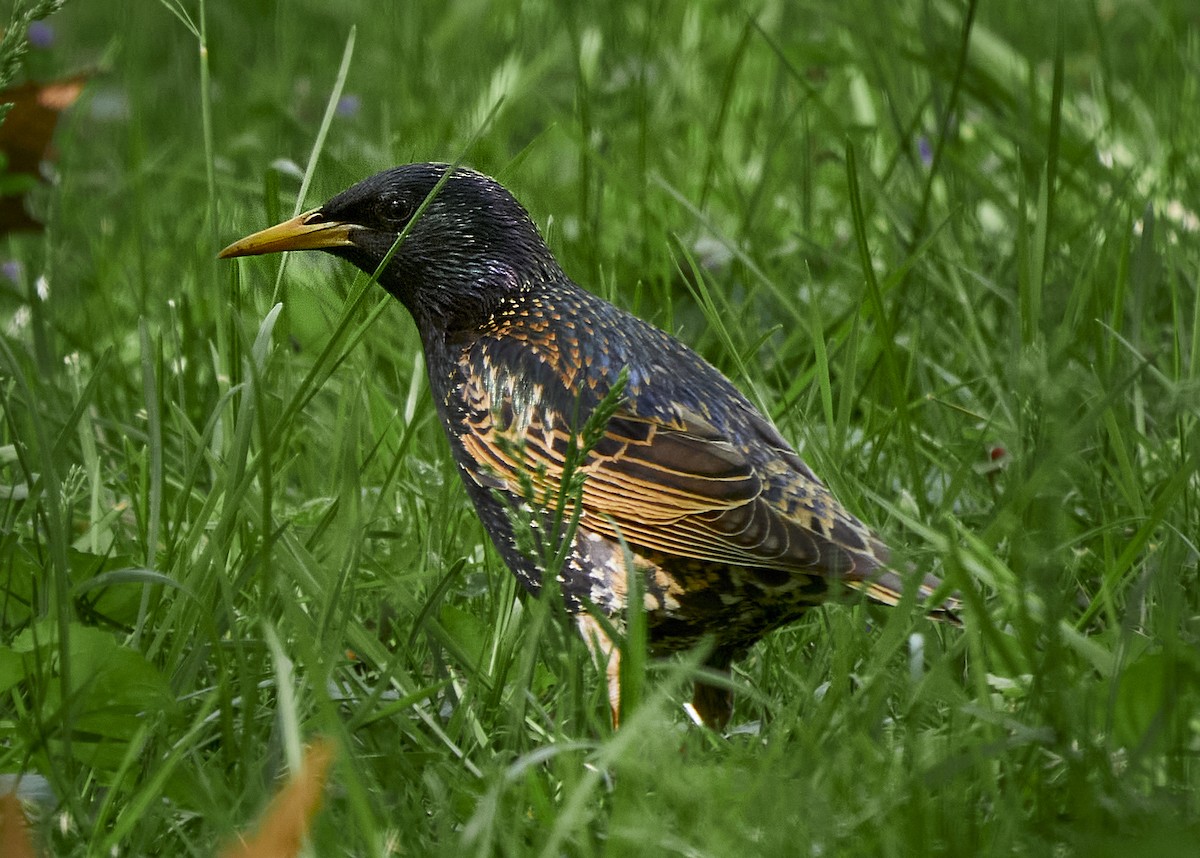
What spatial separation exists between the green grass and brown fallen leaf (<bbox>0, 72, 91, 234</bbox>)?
0.27 meters

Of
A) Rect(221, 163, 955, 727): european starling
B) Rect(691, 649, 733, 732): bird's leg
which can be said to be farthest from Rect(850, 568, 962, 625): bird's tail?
Rect(691, 649, 733, 732): bird's leg

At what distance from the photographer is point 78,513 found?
12.8 ft

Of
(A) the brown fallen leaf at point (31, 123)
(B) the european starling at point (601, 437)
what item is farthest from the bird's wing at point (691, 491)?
(A) the brown fallen leaf at point (31, 123)

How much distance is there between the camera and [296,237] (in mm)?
3557

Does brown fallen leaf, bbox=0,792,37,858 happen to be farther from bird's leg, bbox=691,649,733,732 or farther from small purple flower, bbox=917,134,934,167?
small purple flower, bbox=917,134,934,167

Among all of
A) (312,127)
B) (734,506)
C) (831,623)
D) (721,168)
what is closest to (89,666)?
(734,506)

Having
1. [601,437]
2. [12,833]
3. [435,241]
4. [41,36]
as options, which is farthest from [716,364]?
[41,36]

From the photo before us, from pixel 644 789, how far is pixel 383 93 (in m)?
4.10

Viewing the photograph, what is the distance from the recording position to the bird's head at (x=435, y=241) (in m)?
3.62

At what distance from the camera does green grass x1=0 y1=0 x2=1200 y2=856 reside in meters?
2.28

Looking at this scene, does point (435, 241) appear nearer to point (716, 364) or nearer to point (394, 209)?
point (394, 209)

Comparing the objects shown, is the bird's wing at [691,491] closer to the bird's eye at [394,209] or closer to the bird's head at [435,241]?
the bird's head at [435,241]

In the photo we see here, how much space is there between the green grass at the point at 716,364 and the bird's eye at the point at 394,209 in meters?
0.20

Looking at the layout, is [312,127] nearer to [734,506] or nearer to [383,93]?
[383,93]
